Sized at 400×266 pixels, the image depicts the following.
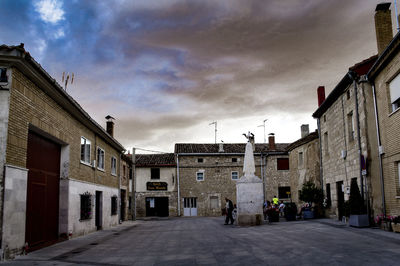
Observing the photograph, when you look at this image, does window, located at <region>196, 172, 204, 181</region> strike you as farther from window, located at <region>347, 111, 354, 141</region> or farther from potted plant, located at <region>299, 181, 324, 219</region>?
window, located at <region>347, 111, 354, 141</region>

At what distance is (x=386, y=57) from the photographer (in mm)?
12938

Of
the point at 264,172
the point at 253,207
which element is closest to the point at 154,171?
the point at 264,172

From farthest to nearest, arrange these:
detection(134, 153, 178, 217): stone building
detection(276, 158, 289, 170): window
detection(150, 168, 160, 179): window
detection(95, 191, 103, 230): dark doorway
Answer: detection(276, 158, 289, 170): window < detection(150, 168, 160, 179): window < detection(134, 153, 178, 217): stone building < detection(95, 191, 103, 230): dark doorway

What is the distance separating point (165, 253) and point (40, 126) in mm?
5392

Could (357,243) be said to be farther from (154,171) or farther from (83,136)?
(154,171)

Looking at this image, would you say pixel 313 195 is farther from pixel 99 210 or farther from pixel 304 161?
pixel 99 210

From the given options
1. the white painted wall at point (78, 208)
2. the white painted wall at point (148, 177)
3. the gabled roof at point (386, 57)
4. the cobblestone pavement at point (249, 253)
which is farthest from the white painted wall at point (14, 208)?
the white painted wall at point (148, 177)

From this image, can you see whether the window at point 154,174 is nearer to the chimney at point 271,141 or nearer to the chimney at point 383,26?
the chimney at point 271,141

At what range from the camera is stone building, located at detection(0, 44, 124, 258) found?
888 cm

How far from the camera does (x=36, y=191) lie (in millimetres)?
11445

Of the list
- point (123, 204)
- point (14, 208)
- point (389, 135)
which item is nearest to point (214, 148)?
point (123, 204)

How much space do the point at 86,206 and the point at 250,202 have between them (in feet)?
26.1

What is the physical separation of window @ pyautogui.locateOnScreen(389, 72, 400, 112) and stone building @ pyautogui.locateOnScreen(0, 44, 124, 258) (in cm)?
1143

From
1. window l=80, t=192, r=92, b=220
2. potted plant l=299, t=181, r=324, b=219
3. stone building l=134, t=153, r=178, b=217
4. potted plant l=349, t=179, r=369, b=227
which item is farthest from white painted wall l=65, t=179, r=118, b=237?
stone building l=134, t=153, r=178, b=217
